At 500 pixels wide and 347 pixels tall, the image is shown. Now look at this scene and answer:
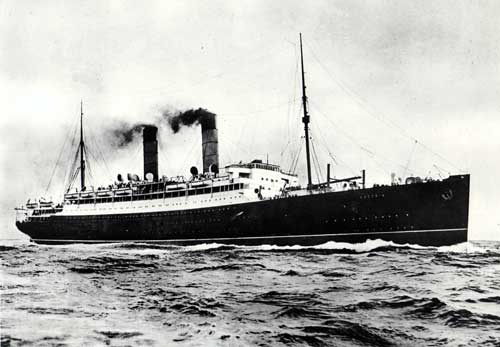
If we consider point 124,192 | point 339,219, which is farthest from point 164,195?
point 339,219

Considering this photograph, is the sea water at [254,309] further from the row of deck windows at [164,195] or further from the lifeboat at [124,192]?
the lifeboat at [124,192]

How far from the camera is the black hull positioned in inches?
881

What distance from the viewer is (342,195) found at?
24156 millimetres

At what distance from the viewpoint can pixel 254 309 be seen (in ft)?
24.5

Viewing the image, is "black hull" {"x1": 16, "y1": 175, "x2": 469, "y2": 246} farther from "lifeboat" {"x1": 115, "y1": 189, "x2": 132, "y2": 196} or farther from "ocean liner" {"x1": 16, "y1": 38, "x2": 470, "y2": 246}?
"lifeboat" {"x1": 115, "y1": 189, "x2": 132, "y2": 196}

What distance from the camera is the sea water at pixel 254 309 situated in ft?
18.3

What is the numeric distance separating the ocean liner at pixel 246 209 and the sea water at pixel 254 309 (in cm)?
1046

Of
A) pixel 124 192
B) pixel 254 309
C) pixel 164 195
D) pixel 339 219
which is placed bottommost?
pixel 254 309

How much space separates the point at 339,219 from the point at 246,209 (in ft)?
21.7

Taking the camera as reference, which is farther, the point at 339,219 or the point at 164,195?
the point at 164,195

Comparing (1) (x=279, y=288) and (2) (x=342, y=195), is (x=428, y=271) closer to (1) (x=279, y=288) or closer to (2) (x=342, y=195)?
(1) (x=279, y=288)

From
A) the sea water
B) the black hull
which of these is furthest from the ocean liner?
the sea water

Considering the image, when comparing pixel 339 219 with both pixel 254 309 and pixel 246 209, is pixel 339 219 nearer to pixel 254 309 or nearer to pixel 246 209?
pixel 246 209

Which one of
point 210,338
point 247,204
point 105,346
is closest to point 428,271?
point 210,338
